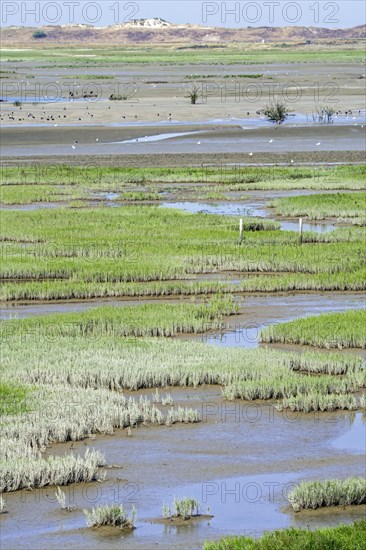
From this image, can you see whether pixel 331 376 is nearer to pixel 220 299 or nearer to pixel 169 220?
pixel 220 299

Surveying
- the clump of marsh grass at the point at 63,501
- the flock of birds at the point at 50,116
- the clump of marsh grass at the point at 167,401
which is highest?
the flock of birds at the point at 50,116

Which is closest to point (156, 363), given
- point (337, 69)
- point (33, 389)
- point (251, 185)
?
point (33, 389)

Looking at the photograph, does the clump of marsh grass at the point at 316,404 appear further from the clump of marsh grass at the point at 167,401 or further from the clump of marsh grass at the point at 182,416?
the clump of marsh grass at the point at 167,401

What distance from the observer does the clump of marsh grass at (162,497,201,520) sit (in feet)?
39.5

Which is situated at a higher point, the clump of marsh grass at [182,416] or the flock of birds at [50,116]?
the flock of birds at [50,116]

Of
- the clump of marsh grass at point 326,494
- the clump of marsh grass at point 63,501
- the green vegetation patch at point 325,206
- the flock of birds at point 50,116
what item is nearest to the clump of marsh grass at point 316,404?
the clump of marsh grass at point 326,494

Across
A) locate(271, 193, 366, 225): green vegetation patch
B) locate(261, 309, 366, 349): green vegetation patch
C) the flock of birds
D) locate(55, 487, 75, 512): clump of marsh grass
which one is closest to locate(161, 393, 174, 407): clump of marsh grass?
locate(55, 487, 75, 512): clump of marsh grass

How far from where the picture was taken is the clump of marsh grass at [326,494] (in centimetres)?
1235

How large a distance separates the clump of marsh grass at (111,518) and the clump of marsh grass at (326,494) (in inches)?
69.3

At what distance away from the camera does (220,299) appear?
23688 mm

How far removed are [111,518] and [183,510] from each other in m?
0.75

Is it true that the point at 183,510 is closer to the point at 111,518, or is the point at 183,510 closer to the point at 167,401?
the point at 111,518

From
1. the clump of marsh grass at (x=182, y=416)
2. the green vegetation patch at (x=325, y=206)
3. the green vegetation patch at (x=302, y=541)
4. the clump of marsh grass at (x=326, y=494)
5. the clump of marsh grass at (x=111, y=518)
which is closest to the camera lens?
the green vegetation patch at (x=302, y=541)

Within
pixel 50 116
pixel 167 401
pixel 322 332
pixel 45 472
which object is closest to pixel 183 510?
pixel 45 472
